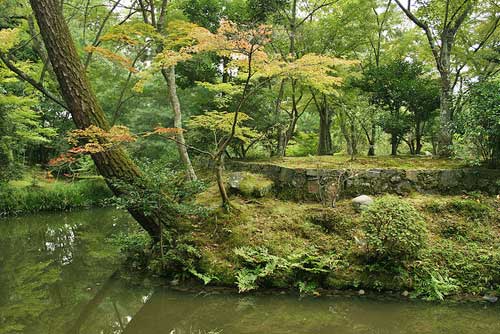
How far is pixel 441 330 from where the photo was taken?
3.70 metres

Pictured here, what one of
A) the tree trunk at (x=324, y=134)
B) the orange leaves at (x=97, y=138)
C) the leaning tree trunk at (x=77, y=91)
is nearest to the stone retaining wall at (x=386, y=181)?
the leaning tree trunk at (x=77, y=91)

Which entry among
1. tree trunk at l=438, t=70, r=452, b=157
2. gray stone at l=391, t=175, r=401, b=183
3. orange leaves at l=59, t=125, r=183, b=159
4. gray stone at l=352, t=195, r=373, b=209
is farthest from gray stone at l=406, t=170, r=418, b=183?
orange leaves at l=59, t=125, r=183, b=159

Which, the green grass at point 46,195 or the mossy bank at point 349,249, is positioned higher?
the mossy bank at point 349,249

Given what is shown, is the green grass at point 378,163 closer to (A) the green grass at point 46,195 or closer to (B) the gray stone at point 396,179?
(B) the gray stone at point 396,179

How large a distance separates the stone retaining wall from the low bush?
6.49 meters

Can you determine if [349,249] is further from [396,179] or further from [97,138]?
[97,138]

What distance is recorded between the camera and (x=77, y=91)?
4961 millimetres

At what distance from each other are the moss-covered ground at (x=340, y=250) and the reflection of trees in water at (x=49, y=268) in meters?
1.77

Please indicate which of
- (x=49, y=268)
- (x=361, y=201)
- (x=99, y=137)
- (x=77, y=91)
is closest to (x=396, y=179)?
(x=361, y=201)

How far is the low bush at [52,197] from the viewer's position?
10.2 meters

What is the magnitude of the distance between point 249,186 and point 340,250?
85.9 inches

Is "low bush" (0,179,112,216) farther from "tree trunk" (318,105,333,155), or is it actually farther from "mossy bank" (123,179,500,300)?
"tree trunk" (318,105,333,155)

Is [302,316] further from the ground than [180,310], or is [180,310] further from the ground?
[302,316]

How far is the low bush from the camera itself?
33.5 ft
